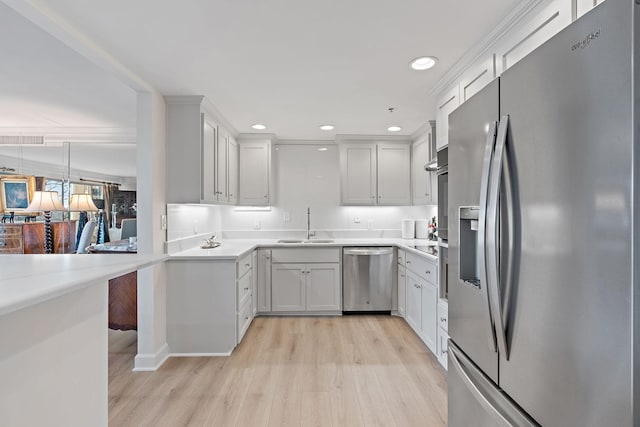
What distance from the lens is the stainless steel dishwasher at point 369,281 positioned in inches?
152

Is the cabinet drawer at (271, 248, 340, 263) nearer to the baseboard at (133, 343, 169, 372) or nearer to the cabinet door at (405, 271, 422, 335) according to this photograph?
the cabinet door at (405, 271, 422, 335)

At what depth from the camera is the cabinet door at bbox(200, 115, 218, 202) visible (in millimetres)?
2898

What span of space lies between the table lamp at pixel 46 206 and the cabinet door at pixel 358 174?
3.51 metres

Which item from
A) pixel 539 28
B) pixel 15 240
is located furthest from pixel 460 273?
pixel 15 240

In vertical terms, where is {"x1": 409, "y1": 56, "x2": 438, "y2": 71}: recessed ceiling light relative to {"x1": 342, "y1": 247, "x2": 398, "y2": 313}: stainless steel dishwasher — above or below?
above

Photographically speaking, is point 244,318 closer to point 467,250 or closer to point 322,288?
point 322,288

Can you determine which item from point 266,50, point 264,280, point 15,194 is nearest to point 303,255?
point 264,280

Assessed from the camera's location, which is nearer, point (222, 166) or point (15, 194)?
point (222, 166)

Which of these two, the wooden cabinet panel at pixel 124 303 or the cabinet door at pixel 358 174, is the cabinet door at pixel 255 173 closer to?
the cabinet door at pixel 358 174

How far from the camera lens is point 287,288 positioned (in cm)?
385

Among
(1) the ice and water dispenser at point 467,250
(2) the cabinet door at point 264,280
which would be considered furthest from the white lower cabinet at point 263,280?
(1) the ice and water dispenser at point 467,250

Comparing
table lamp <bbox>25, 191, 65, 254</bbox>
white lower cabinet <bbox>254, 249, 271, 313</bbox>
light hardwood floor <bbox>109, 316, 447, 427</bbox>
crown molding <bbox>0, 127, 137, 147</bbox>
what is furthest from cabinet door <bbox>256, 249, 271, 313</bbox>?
table lamp <bbox>25, 191, 65, 254</bbox>

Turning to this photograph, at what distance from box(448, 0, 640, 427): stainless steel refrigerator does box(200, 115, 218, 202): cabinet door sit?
7.76 ft

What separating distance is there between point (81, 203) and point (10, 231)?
2.67 ft
